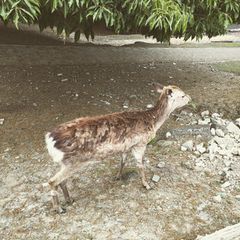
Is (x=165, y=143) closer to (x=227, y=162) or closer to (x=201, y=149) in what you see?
(x=201, y=149)

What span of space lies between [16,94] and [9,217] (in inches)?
161

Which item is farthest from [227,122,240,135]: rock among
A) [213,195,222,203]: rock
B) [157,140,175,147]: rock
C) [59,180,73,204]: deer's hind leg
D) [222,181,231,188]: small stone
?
[59,180,73,204]: deer's hind leg

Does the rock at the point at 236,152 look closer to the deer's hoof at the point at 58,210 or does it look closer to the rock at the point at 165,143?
the rock at the point at 165,143

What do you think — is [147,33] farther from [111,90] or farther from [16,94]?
[16,94]

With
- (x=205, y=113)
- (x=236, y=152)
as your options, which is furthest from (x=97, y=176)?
(x=205, y=113)

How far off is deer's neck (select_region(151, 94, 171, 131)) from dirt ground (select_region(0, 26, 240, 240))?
0.77m

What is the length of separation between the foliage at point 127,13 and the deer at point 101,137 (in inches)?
40.5

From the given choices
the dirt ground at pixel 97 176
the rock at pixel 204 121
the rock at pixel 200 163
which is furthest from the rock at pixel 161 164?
the rock at pixel 204 121

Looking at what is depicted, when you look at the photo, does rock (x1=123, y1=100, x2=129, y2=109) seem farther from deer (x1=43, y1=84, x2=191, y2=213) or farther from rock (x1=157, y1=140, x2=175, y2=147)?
deer (x1=43, y1=84, x2=191, y2=213)

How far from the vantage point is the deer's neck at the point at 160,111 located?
5855 mm

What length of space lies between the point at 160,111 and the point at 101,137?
1.12m

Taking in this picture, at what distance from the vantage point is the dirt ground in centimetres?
500

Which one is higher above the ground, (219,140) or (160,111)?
(160,111)

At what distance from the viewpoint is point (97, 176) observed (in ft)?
19.6
